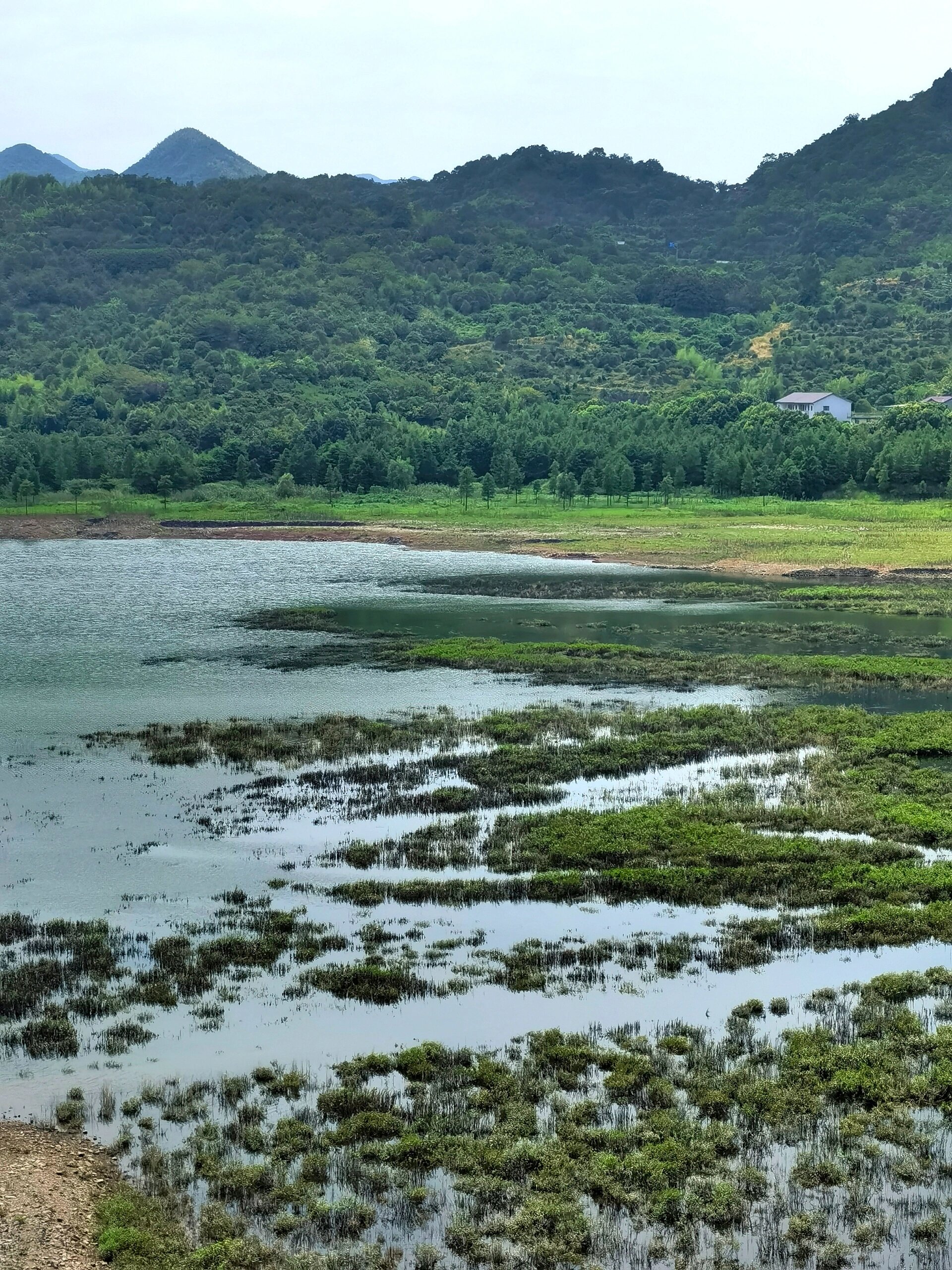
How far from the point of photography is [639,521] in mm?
121312

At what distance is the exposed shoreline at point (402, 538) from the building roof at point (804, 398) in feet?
259

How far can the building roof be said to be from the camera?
182750mm

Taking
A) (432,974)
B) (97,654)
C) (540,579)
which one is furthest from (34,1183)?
(540,579)

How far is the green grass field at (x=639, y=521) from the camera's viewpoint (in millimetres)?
94500

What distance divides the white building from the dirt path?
172 m

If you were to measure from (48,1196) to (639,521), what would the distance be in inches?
4239

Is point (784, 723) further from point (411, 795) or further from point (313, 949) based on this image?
point (313, 949)

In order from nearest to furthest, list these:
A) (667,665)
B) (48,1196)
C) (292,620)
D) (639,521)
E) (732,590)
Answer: (48,1196), (667,665), (292,620), (732,590), (639,521)

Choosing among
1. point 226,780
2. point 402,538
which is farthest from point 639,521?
point 226,780

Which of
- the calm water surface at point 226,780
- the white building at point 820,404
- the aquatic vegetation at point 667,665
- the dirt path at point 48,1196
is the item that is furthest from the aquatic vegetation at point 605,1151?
the white building at point 820,404

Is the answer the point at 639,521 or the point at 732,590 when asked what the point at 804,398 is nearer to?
the point at 639,521

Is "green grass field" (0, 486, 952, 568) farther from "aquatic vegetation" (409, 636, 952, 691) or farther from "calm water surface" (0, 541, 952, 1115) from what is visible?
"aquatic vegetation" (409, 636, 952, 691)

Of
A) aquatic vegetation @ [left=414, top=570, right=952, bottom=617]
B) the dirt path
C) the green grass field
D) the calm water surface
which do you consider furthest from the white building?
the dirt path

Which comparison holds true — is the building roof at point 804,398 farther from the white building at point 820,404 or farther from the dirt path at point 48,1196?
the dirt path at point 48,1196
